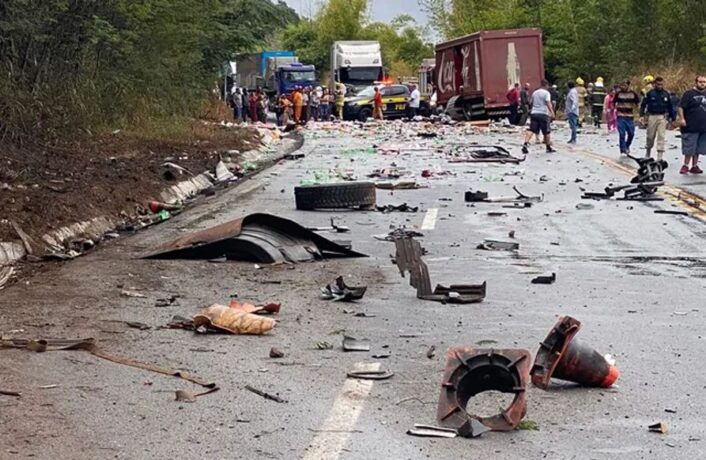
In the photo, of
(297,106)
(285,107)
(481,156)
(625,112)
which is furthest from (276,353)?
(285,107)

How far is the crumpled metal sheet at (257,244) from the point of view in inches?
467

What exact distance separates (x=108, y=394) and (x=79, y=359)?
89 centimetres

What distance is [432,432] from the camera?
231 inches

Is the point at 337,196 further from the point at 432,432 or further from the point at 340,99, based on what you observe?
the point at 340,99

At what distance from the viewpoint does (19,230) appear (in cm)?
1259

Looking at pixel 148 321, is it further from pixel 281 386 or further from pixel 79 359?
pixel 281 386

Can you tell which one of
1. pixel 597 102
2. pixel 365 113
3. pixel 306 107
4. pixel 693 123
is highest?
pixel 693 123

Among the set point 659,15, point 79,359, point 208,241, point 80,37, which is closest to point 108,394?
point 79,359

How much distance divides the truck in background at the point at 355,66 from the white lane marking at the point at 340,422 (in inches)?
2371

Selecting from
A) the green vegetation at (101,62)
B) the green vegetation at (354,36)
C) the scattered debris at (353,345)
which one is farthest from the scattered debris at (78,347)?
the green vegetation at (354,36)

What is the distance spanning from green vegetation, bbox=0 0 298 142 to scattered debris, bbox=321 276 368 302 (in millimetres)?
9845

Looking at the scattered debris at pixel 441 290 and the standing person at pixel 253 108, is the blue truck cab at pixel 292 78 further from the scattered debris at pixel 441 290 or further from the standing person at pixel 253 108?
the scattered debris at pixel 441 290

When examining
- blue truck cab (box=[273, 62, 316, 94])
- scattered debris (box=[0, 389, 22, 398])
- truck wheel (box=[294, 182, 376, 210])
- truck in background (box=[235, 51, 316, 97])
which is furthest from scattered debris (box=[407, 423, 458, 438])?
blue truck cab (box=[273, 62, 316, 94])

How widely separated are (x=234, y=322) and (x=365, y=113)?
A: 166 feet
